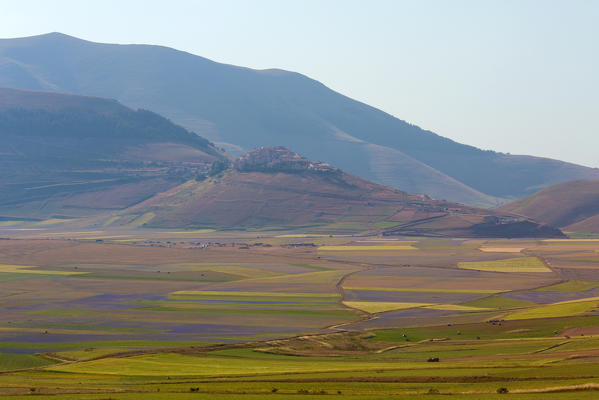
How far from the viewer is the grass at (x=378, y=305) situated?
104m

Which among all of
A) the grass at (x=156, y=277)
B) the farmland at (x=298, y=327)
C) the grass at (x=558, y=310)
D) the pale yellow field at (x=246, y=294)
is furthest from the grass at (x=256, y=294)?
the grass at (x=558, y=310)

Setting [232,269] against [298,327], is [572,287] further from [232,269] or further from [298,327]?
[232,269]

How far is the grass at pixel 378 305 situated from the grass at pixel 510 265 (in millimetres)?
45785

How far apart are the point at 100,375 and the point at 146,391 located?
11.0m

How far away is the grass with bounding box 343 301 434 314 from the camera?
104 metres

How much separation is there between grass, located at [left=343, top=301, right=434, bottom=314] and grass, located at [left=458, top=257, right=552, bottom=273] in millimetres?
45785

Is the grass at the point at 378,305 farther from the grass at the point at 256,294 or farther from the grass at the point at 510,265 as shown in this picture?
the grass at the point at 510,265

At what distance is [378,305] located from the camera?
106688 millimetres

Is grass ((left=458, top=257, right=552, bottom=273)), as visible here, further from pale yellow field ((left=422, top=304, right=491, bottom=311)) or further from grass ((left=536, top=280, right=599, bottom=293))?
pale yellow field ((left=422, top=304, right=491, bottom=311))

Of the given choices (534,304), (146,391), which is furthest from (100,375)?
(534,304)

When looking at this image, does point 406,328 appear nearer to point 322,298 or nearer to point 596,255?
point 322,298

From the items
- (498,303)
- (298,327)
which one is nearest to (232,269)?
(498,303)

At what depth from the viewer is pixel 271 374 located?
60.2 meters

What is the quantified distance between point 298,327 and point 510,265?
78.7m
